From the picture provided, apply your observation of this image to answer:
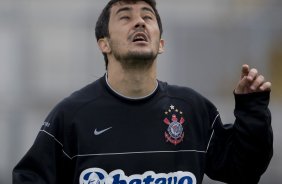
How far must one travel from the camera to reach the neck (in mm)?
3760

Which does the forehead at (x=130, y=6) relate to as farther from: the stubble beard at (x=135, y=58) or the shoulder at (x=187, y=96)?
the shoulder at (x=187, y=96)

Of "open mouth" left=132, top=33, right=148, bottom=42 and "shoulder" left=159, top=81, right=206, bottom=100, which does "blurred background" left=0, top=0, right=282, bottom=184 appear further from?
"open mouth" left=132, top=33, right=148, bottom=42

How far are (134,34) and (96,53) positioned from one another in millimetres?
4968

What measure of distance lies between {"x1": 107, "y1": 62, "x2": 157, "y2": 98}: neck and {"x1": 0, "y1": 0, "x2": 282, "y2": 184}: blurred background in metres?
4.52

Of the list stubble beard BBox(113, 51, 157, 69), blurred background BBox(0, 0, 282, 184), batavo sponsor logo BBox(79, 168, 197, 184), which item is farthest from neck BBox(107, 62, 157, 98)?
blurred background BBox(0, 0, 282, 184)

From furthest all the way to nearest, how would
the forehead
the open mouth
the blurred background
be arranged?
the blurred background → the forehead → the open mouth

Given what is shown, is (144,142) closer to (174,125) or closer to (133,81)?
(174,125)

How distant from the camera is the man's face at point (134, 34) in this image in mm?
3705

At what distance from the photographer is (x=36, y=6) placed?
873cm

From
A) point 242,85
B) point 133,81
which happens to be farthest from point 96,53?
point 242,85

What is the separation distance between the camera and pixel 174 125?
12.4ft

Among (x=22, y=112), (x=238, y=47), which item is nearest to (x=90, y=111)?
(x=22, y=112)

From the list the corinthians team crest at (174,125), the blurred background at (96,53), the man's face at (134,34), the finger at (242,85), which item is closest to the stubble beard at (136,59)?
the man's face at (134,34)

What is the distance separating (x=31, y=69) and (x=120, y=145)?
196 inches
